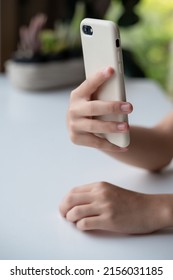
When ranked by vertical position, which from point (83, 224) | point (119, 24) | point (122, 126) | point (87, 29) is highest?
point (119, 24)

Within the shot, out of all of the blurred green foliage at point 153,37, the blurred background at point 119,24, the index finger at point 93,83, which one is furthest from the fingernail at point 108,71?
the blurred green foliage at point 153,37

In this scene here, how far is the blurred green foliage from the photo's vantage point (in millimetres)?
1741

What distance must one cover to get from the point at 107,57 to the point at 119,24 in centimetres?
67

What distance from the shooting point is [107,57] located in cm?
67

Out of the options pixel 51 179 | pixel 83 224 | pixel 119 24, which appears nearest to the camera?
pixel 83 224

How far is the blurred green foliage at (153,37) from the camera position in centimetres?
174

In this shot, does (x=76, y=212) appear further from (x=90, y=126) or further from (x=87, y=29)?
(x=87, y=29)

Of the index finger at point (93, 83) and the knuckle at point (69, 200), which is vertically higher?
the index finger at point (93, 83)

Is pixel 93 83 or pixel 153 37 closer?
pixel 93 83

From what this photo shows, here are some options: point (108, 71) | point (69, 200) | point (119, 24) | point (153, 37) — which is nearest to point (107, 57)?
point (108, 71)

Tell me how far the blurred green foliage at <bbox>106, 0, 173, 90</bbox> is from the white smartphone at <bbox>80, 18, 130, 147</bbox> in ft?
3.28

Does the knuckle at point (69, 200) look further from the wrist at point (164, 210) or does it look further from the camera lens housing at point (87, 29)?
the camera lens housing at point (87, 29)

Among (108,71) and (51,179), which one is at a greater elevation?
(108,71)

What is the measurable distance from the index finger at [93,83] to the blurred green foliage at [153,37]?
1.00 meters
